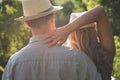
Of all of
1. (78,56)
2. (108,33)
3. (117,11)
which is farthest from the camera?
(117,11)

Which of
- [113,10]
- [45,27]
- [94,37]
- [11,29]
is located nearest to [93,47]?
[94,37]

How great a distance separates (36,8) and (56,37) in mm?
251

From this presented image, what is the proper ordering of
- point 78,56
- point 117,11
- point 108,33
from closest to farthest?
point 78,56 < point 108,33 < point 117,11

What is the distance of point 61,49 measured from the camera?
10.7 feet

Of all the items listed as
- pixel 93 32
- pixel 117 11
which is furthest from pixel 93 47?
pixel 117 11

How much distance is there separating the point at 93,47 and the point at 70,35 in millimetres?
192

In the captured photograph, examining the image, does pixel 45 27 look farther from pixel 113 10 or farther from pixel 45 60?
pixel 113 10

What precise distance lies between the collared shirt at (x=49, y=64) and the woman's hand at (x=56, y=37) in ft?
0.12

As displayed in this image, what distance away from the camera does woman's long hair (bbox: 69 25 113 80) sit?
3451 mm

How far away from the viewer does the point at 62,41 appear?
333 cm

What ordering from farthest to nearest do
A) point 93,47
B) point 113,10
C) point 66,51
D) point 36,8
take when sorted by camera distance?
1. point 113,10
2. point 93,47
3. point 36,8
4. point 66,51

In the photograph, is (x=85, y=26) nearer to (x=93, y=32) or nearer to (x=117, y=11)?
Result: (x=93, y=32)

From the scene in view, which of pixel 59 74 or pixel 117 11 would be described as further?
pixel 117 11

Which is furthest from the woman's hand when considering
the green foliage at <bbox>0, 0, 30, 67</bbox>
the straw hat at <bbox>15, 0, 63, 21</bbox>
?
the green foliage at <bbox>0, 0, 30, 67</bbox>
